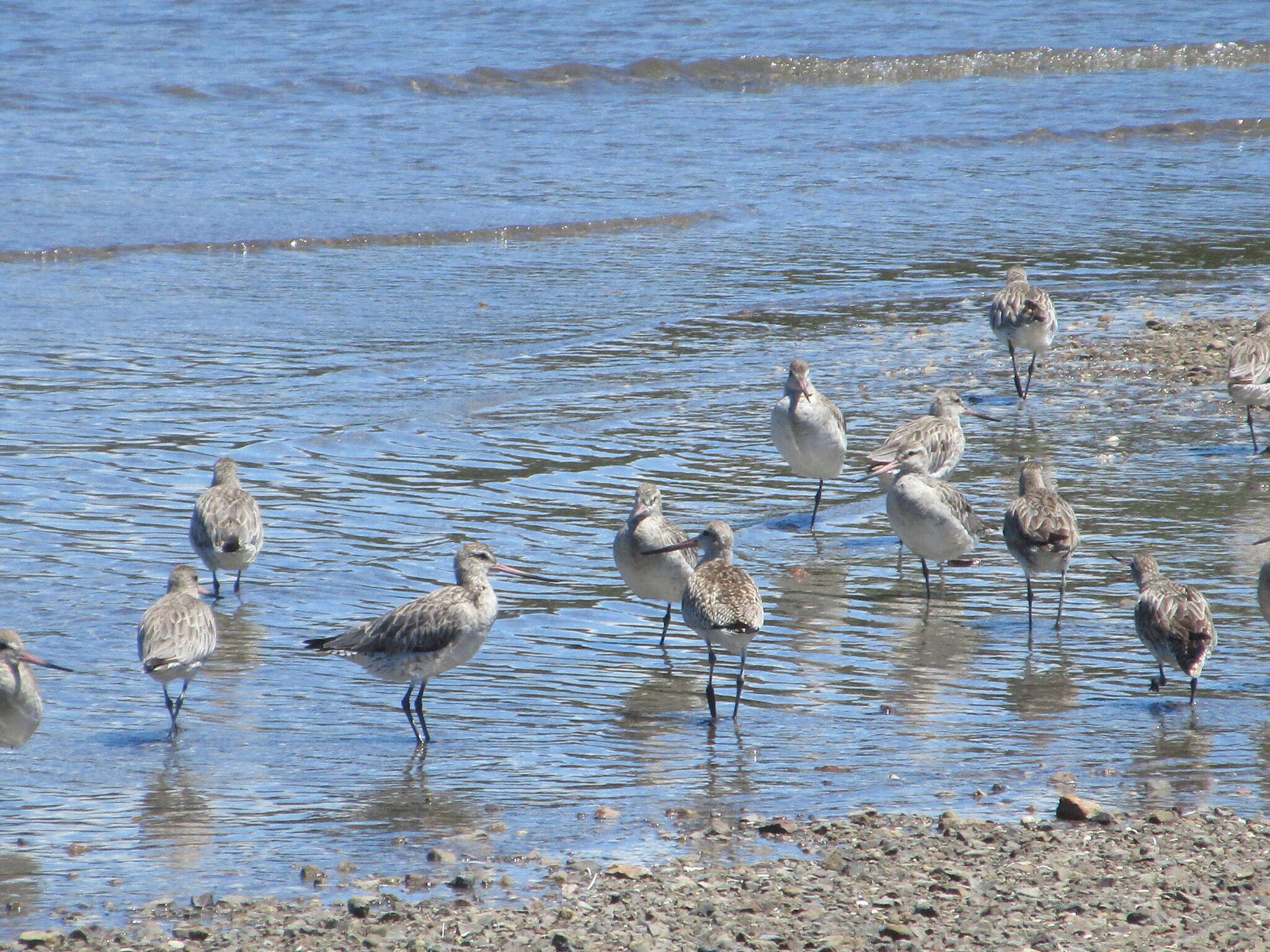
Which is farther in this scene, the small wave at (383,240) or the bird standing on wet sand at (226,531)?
the small wave at (383,240)

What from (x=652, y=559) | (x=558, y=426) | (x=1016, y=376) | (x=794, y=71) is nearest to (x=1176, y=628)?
(x=652, y=559)

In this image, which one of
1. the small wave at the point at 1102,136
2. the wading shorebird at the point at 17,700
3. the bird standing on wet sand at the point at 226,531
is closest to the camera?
the wading shorebird at the point at 17,700

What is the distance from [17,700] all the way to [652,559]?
10.2 feet

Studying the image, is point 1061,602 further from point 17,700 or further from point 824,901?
point 17,700

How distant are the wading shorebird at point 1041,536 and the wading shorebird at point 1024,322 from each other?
13.6 feet

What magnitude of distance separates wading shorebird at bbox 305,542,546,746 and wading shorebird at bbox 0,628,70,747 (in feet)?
3.74

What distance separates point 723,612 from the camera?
7227 mm

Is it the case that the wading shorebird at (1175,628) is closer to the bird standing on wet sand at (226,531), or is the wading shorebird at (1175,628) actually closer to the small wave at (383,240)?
the bird standing on wet sand at (226,531)

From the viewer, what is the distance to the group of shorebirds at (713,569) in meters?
7.09

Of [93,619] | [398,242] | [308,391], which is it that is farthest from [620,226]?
[93,619]

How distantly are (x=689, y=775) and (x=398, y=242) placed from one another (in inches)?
512

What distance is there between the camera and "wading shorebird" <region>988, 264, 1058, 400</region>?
1262 centimetres

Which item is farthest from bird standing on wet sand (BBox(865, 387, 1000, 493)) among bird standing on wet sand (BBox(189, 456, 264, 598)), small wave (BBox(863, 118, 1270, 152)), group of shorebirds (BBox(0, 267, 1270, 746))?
small wave (BBox(863, 118, 1270, 152))

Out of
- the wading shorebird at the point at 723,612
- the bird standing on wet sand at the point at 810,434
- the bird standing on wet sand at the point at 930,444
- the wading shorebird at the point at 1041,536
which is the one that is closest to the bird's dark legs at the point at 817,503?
the bird standing on wet sand at the point at 810,434
